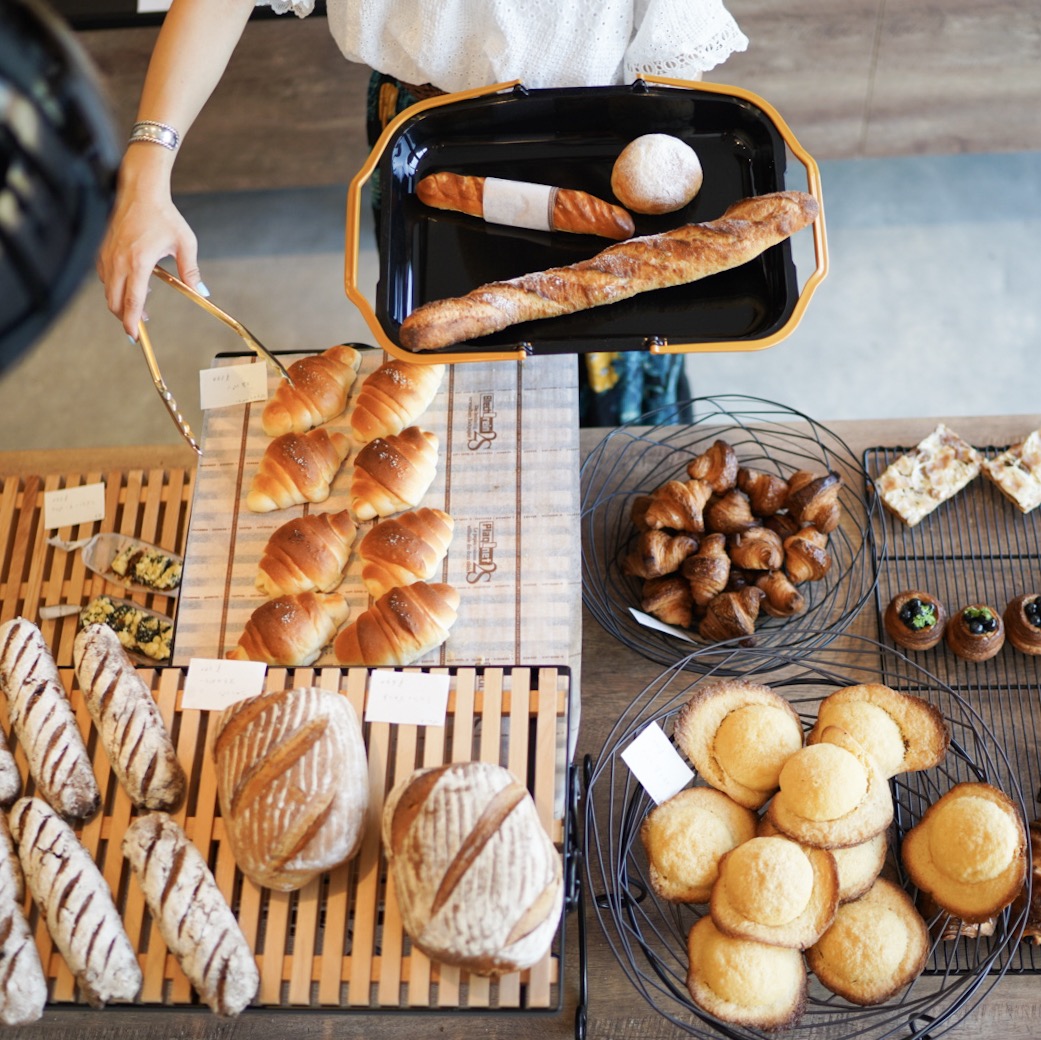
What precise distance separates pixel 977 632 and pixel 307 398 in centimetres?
136

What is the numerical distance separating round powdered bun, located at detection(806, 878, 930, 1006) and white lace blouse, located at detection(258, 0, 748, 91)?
1.50 metres

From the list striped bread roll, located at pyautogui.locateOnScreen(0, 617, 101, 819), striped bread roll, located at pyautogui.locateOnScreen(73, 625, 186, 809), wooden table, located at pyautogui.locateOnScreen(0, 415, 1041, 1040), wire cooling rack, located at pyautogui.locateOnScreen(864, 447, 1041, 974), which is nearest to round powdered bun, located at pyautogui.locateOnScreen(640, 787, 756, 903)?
wooden table, located at pyautogui.locateOnScreen(0, 415, 1041, 1040)

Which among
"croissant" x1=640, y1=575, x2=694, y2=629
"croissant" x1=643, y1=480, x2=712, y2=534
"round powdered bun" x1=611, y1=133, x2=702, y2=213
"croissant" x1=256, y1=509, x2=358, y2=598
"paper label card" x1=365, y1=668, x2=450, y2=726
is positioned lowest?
"croissant" x1=640, y1=575, x2=694, y2=629

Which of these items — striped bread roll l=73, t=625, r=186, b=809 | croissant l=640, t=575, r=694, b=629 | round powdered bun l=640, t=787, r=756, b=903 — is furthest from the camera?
croissant l=640, t=575, r=694, b=629

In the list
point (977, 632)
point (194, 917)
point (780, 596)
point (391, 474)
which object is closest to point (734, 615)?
point (780, 596)

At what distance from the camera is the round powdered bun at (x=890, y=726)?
4.84ft

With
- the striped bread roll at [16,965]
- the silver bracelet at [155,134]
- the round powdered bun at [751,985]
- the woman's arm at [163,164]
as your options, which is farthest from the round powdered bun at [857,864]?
the silver bracelet at [155,134]

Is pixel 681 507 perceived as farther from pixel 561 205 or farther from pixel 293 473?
pixel 293 473

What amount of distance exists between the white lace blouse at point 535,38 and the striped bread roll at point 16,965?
1.51 meters

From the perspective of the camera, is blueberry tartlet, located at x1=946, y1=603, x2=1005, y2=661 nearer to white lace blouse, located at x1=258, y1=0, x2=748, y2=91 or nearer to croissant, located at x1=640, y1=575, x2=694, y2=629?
croissant, located at x1=640, y1=575, x2=694, y2=629

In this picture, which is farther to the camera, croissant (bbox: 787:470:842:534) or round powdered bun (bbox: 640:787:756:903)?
croissant (bbox: 787:470:842:534)

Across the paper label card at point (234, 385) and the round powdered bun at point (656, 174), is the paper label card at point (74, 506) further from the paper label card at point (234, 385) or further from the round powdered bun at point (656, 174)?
the round powdered bun at point (656, 174)

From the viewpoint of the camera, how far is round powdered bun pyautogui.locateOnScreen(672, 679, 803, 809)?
1.48 metres

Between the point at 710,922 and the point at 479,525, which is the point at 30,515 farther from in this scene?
the point at 710,922
